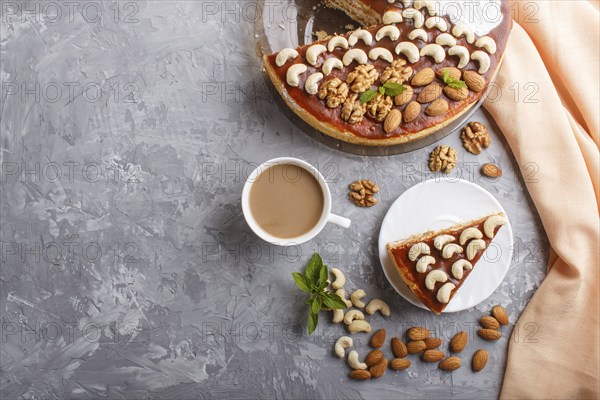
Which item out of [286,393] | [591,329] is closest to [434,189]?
[591,329]

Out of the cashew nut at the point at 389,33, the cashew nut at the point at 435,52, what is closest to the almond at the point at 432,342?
the cashew nut at the point at 435,52

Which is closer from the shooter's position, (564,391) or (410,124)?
(410,124)

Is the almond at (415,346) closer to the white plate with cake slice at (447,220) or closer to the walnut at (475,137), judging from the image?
the white plate with cake slice at (447,220)

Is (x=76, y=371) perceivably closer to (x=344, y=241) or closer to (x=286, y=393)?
(x=286, y=393)

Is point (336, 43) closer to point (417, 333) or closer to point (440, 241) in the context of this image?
point (440, 241)

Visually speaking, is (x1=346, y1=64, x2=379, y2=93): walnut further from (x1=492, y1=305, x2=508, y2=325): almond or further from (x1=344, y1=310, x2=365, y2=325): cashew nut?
(x1=492, y1=305, x2=508, y2=325): almond
